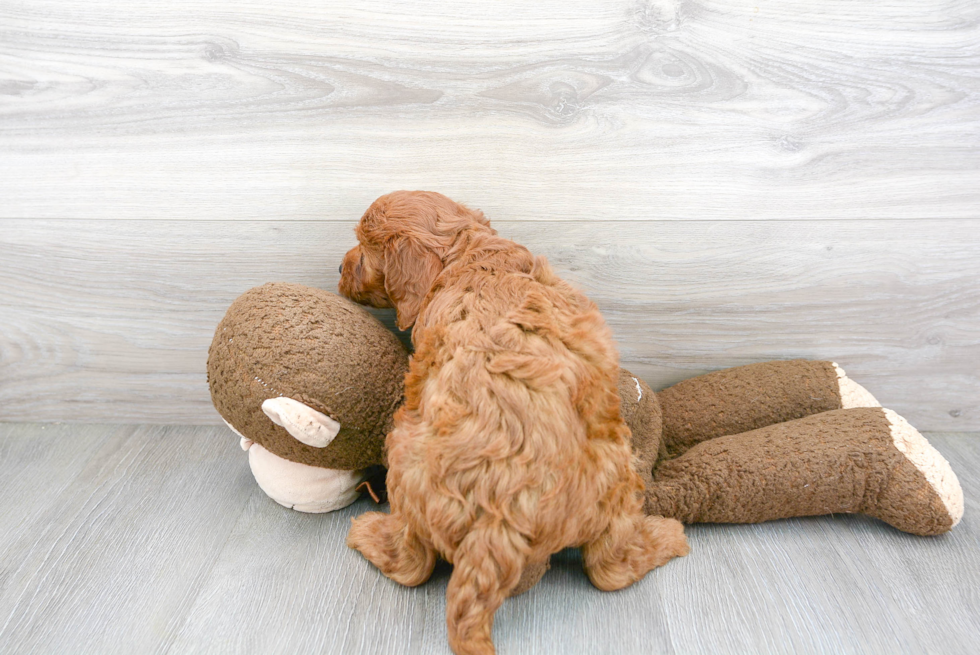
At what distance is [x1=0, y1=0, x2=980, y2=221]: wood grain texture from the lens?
44.4 inches

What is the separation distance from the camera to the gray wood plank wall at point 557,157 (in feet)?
3.72

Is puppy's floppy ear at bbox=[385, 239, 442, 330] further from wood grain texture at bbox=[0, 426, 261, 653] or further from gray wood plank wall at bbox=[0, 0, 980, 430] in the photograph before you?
wood grain texture at bbox=[0, 426, 261, 653]

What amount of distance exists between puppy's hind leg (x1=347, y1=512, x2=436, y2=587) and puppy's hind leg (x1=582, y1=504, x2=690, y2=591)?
0.25 m

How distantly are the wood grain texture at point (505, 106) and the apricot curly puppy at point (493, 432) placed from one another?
0.25m

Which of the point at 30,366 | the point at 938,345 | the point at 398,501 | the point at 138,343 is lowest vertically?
the point at 30,366

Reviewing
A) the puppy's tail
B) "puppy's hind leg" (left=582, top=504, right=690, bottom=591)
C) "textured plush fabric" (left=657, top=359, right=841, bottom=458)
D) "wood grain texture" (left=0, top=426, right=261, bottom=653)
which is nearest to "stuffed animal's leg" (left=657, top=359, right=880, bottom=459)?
"textured plush fabric" (left=657, top=359, right=841, bottom=458)

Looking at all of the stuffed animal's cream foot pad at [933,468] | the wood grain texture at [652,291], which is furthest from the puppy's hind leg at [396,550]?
the stuffed animal's cream foot pad at [933,468]

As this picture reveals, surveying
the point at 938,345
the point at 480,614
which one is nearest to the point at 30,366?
the point at 480,614

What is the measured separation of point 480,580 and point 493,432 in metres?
0.19

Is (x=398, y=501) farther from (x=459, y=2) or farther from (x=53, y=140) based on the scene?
(x=53, y=140)

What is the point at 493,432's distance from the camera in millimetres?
816

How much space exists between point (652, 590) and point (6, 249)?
1.42 meters

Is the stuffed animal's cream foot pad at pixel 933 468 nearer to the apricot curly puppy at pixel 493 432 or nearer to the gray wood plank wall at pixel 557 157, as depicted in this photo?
the gray wood plank wall at pixel 557 157

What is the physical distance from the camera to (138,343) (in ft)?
4.49
